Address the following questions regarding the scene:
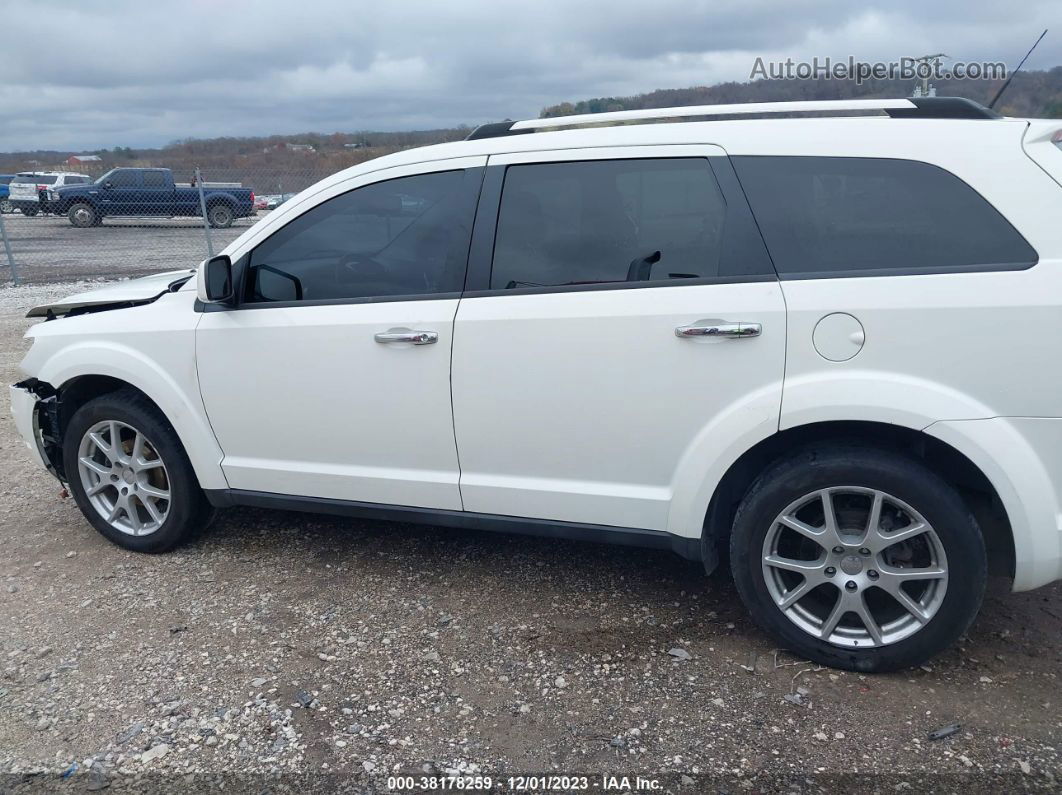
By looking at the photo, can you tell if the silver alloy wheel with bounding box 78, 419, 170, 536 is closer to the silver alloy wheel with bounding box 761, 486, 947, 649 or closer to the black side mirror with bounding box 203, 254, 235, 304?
the black side mirror with bounding box 203, 254, 235, 304

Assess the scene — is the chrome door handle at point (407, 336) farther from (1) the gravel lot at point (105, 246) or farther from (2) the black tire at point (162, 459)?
(1) the gravel lot at point (105, 246)

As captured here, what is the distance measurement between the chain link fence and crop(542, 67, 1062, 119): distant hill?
42.4 feet

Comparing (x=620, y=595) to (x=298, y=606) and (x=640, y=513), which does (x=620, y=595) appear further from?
(x=298, y=606)

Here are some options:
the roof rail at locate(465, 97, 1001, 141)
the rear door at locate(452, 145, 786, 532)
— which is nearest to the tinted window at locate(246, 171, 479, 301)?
the rear door at locate(452, 145, 786, 532)

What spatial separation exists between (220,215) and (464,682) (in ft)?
74.2

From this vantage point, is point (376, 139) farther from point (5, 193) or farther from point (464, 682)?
point (5, 193)

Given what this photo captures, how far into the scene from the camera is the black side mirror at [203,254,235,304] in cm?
375

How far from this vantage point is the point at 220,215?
23406mm

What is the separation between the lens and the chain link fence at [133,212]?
1811 centimetres

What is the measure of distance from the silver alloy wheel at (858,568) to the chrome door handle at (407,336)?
1507 millimetres

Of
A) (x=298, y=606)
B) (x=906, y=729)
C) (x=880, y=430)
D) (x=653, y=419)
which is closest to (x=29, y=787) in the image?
(x=298, y=606)

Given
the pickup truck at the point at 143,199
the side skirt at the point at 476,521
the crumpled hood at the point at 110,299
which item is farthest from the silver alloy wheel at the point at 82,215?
the side skirt at the point at 476,521

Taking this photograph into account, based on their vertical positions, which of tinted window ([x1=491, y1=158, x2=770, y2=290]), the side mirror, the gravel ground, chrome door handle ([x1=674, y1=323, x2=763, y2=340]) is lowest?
the gravel ground

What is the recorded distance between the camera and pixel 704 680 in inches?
125
